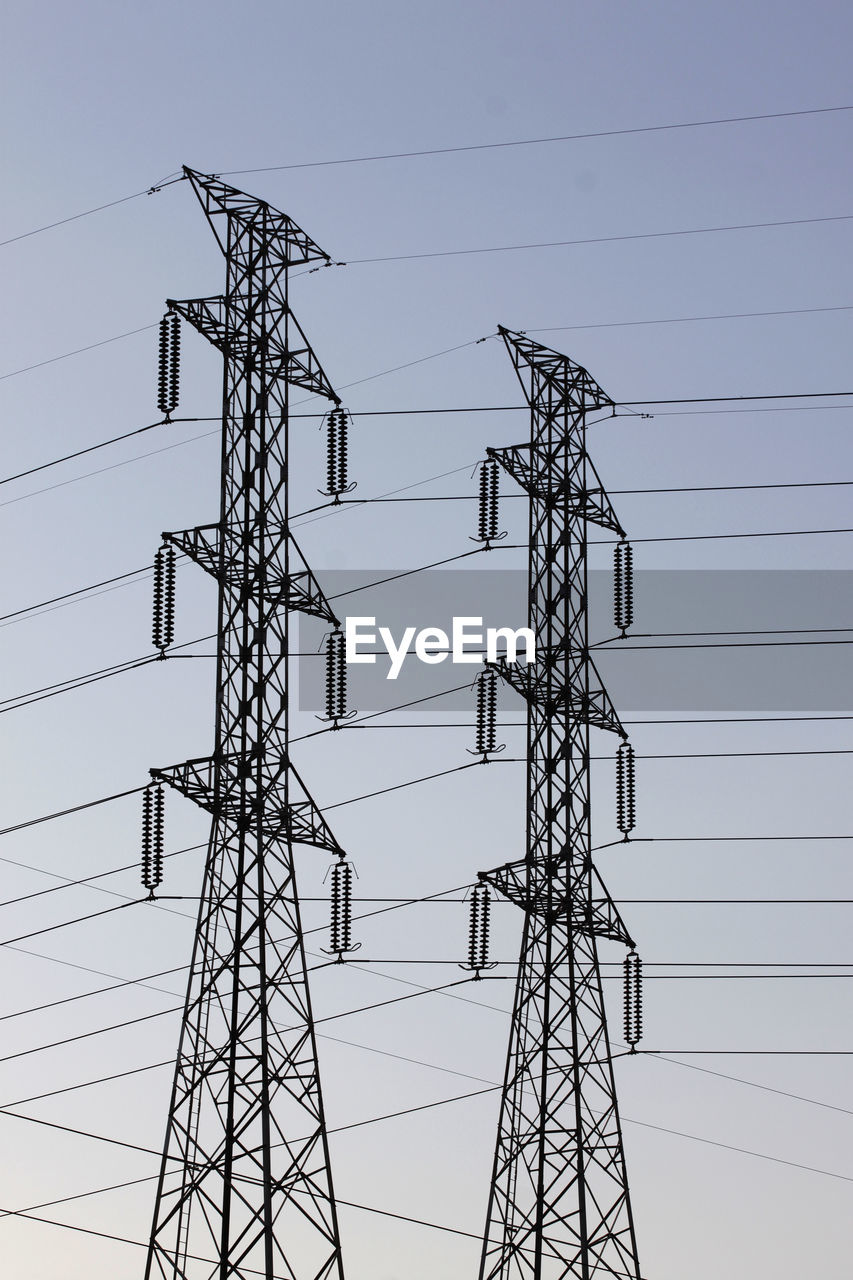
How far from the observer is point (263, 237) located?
56406 millimetres

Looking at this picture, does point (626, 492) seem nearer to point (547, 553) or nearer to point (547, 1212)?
point (547, 553)

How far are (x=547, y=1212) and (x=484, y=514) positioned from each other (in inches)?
601

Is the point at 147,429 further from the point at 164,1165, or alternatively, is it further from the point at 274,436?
the point at 164,1165

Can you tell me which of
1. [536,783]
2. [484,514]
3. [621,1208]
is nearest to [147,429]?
[484,514]

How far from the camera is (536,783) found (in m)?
59.4

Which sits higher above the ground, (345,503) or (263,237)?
(263,237)

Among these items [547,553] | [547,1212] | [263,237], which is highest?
[263,237]

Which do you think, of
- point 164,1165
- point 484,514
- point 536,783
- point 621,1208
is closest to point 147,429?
point 484,514

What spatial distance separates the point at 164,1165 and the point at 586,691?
14.9 meters

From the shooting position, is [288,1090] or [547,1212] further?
[547,1212]

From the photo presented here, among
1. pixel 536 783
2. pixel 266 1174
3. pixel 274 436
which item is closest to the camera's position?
pixel 266 1174

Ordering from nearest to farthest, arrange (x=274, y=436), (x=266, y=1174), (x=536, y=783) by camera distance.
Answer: (x=266, y=1174) < (x=274, y=436) < (x=536, y=783)

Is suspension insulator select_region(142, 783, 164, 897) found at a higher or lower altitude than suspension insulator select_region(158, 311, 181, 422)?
lower

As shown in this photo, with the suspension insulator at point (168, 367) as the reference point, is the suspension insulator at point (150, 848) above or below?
below
